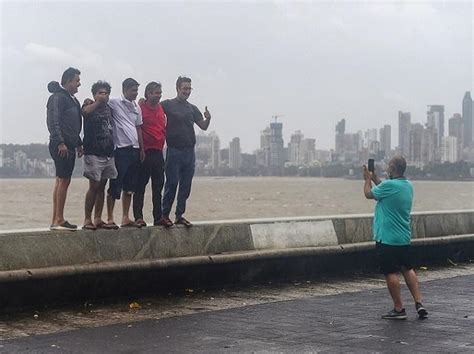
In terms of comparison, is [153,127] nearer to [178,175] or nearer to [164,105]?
[164,105]

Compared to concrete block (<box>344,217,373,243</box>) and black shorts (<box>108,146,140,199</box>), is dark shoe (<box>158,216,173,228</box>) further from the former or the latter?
concrete block (<box>344,217,373,243</box>)

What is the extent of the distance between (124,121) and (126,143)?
249 mm

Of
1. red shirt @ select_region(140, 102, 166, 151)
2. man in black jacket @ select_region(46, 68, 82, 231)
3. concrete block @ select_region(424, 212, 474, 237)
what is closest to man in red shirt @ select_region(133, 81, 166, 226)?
red shirt @ select_region(140, 102, 166, 151)

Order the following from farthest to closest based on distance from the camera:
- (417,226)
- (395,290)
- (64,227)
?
(417,226) < (64,227) < (395,290)

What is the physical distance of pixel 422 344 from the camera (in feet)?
25.9

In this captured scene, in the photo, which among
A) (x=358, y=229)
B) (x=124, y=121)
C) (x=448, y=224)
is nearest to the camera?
(x=124, y=121)

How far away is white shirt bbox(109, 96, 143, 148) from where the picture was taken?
10852 mm

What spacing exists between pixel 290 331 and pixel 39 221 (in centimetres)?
5577

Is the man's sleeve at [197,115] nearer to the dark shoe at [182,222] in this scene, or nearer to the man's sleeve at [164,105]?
the man's sleeve at [164,105]

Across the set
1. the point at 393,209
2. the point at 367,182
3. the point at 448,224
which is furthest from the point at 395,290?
the point at 448,224

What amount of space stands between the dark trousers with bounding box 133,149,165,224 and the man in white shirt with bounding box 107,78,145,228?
0.35ft

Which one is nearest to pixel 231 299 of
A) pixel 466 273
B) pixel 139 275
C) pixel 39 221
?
pixel 139 275

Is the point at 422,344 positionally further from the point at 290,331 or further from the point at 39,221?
the point at 39,221

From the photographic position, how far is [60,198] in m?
10.3
